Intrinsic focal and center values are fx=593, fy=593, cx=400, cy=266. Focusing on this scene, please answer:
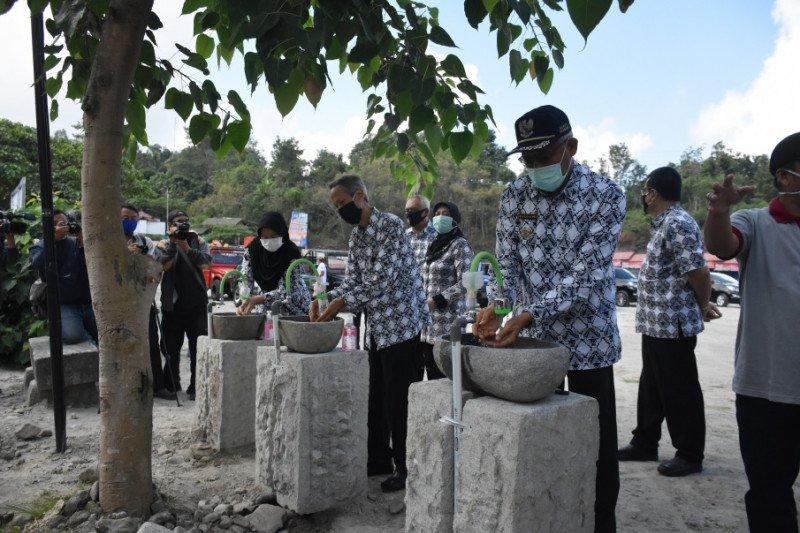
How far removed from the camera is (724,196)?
219 cm

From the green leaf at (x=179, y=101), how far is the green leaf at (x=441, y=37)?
1.44 m

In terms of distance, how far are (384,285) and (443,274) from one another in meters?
0.95

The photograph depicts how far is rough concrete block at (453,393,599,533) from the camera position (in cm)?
199

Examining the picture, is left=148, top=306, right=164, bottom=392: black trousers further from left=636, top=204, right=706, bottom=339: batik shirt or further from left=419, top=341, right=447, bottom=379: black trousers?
left=636, top=204, right=706, bottom=339: batik shirt

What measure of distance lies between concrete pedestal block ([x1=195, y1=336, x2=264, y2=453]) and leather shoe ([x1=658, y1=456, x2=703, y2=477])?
117 inches

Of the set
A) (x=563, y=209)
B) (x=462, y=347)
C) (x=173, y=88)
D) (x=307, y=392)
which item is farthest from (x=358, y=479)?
(x=173, y=88)

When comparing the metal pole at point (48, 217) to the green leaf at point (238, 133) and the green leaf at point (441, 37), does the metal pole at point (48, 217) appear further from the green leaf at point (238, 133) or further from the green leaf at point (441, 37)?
the green leaf at point (441, 37)

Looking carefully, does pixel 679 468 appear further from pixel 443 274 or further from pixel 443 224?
pixel 443 224

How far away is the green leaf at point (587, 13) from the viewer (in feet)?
4.49

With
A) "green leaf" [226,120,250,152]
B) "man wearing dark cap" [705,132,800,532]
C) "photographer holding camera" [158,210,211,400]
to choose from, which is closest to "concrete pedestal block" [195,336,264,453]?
"photographer holding camera" [158,210,211,400]

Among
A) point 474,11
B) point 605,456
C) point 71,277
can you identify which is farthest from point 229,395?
point 474,11

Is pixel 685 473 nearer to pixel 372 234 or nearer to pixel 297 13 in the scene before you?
pixel 372 234

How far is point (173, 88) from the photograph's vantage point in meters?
3.18

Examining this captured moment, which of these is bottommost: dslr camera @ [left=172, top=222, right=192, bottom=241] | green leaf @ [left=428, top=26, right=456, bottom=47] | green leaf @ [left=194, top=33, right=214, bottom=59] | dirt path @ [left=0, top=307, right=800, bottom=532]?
dirt path @ [left=0, top=307, right=800, bottom=532]
